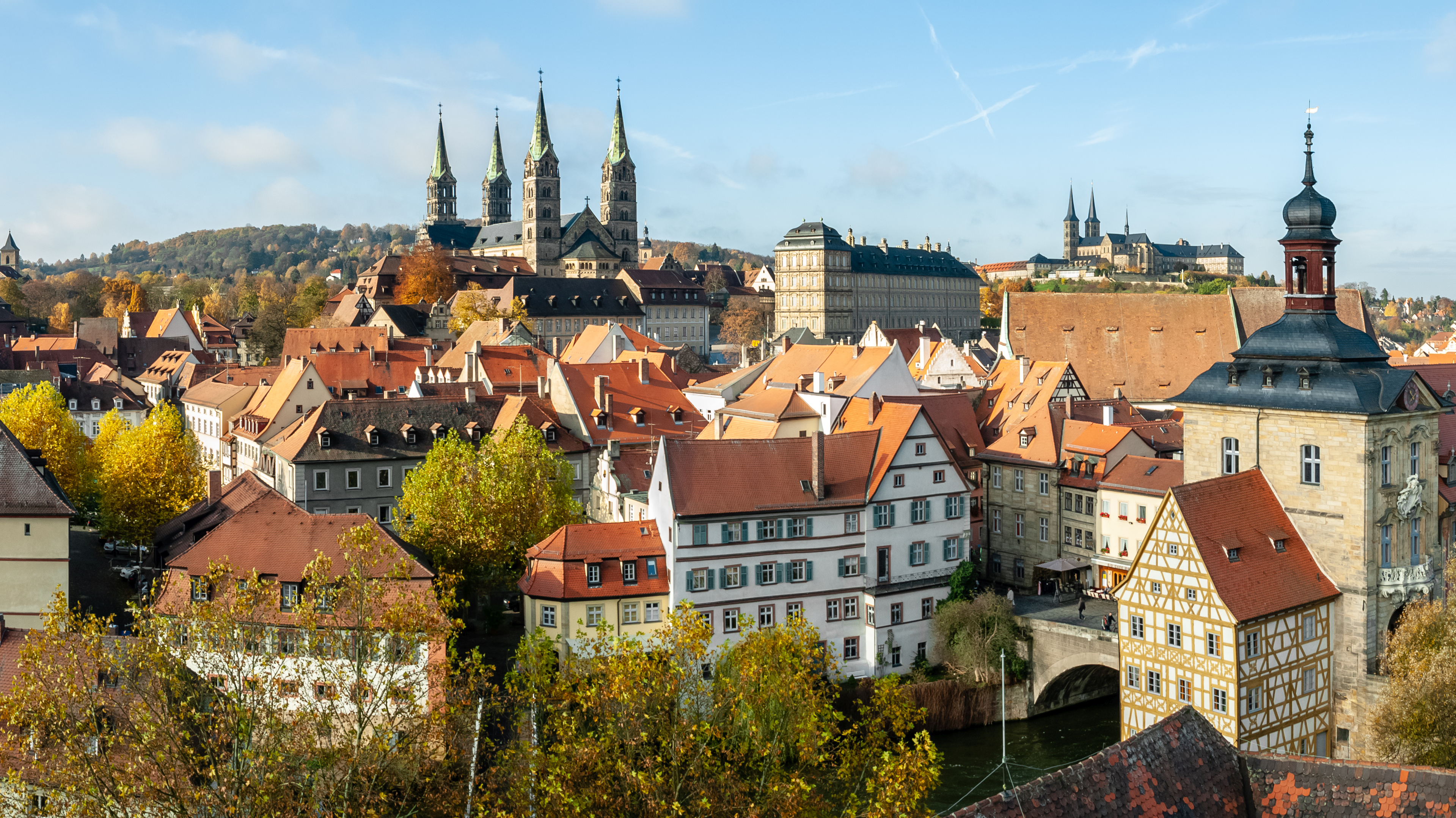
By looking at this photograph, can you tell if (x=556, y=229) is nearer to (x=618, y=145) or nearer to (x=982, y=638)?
(x=618, y=145)

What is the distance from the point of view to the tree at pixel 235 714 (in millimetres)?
17062

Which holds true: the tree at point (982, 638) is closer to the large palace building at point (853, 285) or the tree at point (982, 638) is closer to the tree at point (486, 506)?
the tree at point (486, 506)

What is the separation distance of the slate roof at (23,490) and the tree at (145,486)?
10.8 meters

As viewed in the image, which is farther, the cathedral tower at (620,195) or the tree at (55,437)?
the cathedral tower at (620,195)

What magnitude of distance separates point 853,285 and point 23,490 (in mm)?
116415

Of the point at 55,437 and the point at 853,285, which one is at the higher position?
the point at 853,285

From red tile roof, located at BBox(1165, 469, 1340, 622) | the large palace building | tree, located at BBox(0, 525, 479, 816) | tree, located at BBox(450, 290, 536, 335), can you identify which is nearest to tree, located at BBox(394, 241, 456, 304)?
tree, located at BBox(450, 290, 536, 335)

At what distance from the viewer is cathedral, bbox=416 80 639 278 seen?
16438 centimetres

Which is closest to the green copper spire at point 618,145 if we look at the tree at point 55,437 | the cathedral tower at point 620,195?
the cathedral tower at point 620,195

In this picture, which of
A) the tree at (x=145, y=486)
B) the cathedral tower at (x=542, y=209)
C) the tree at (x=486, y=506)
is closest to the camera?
the tree at (x=486, y=506)

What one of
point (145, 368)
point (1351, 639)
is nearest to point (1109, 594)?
point (1351, 639)

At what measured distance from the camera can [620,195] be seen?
174000 mm

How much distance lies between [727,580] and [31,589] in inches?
713

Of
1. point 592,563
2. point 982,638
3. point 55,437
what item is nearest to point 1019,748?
point 982,638
